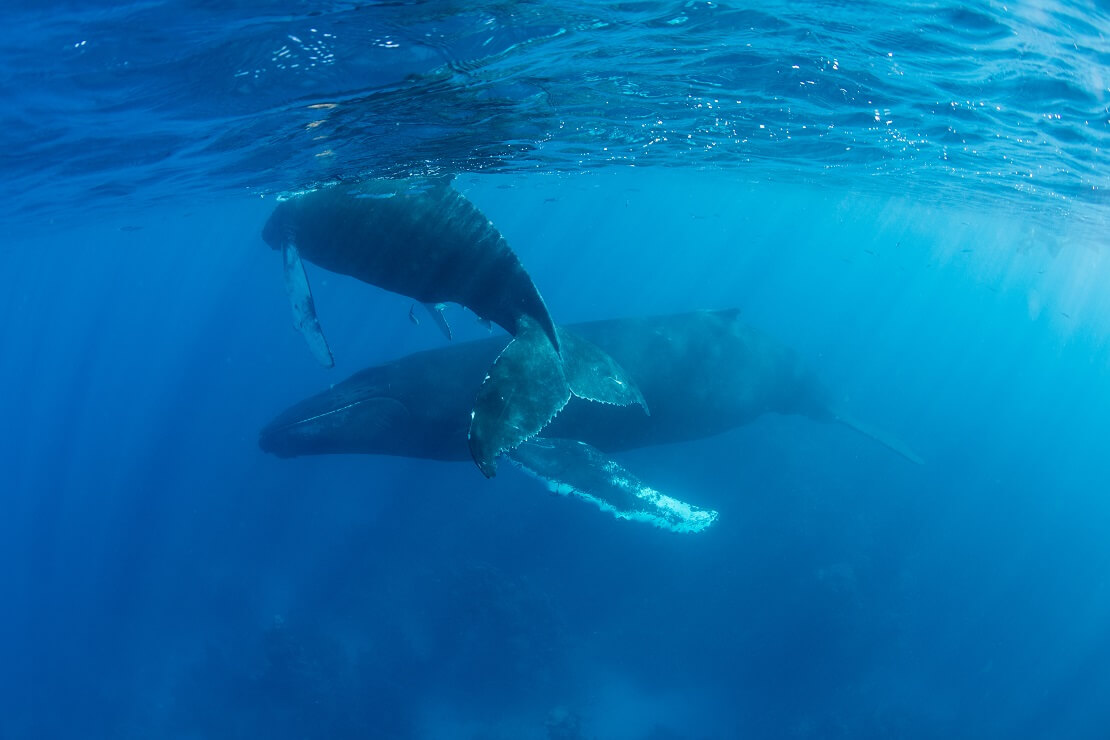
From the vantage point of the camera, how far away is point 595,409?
11.8 metres

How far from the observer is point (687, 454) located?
86.1ft

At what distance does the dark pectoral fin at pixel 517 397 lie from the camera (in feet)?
15.6

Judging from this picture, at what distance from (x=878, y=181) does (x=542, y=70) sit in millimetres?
26958

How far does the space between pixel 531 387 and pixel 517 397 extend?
0.24m

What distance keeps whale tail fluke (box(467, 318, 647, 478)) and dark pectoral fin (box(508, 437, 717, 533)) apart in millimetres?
1775

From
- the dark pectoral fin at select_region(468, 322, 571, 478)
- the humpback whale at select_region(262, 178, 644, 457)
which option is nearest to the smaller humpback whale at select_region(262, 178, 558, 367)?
the humpback whale at select_region(262, 178, 644, 457)

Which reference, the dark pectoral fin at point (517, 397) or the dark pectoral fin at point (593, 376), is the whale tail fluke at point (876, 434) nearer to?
the dark pectoral fin at point (593, 376)

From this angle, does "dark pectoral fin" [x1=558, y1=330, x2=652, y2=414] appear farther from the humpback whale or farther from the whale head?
the whale head

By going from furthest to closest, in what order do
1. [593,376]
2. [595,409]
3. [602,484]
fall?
[595,409], [602,484], [593,376]

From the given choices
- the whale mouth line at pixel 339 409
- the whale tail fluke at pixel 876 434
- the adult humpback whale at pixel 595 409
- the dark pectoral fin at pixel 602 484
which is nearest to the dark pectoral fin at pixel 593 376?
the adult humpback whale at pixel 595 409

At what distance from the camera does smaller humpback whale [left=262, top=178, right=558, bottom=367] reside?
621 centimetres

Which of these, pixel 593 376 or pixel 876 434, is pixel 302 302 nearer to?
pixel 593 376

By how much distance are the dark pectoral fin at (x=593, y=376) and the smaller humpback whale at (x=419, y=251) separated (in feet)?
1.49

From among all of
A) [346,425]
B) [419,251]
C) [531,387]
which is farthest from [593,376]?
[346,425]
